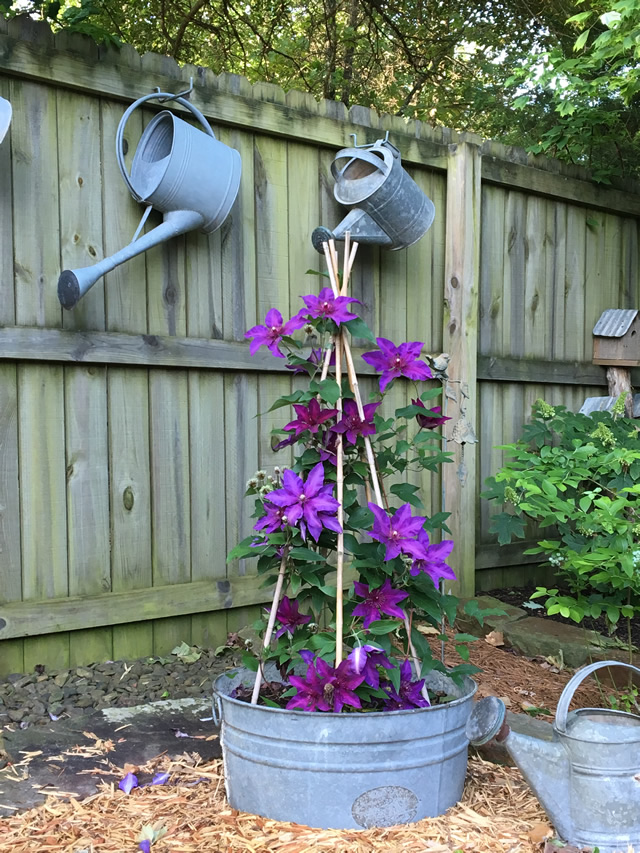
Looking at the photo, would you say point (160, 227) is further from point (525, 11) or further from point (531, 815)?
point (525, 11)

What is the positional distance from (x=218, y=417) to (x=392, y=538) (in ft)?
4.40

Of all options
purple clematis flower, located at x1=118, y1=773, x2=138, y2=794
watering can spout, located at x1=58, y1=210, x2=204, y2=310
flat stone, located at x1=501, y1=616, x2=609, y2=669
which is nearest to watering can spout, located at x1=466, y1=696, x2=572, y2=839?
purple clematis flower, located at x1=118, y1=773, x2=138, y2=794

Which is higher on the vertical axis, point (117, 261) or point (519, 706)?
point (117, 261)

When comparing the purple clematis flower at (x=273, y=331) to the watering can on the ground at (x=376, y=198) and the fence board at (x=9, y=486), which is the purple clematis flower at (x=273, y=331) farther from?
the watering can on the ground at (x=376, y=198)

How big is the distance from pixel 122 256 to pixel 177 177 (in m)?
0.33

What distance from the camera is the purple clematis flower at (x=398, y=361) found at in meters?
1.93

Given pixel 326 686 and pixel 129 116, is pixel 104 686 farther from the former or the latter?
pixel 129 116

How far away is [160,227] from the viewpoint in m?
2.64

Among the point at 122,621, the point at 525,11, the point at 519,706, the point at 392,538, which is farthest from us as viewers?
the point at 525,11

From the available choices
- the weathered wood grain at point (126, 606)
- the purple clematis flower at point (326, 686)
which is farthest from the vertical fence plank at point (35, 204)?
the purple clematis flower at point (326, 686)

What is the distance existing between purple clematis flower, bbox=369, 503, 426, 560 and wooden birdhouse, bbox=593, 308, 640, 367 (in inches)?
105

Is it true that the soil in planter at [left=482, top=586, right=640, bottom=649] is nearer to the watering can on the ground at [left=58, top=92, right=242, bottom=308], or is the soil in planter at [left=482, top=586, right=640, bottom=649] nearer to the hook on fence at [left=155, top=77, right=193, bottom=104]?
the watering can on the ground at [left=58, top=92, right=242, bottom=308]

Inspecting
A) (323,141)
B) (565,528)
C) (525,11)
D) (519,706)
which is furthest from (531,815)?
(525,11)

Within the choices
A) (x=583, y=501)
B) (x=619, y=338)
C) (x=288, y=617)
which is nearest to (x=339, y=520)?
(x=288, y=617)
